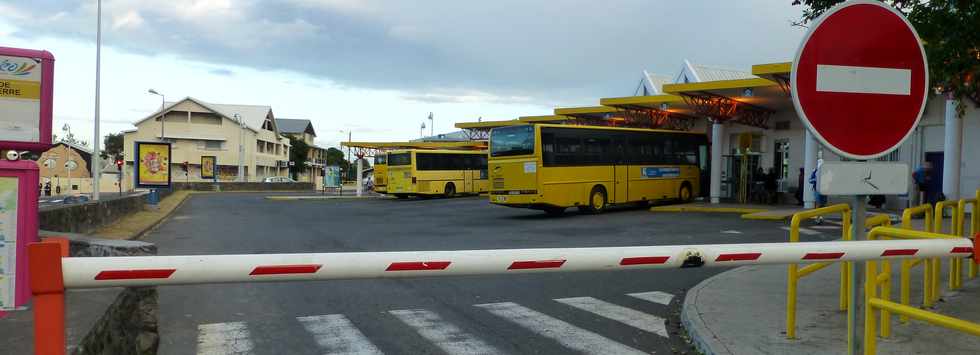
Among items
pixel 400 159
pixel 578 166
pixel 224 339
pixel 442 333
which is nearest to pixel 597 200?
pixel 578 166

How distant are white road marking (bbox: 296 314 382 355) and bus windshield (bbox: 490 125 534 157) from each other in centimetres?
1592

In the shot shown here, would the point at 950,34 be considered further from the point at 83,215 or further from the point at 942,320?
the point at 83,215

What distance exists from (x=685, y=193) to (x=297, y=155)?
91500 mm

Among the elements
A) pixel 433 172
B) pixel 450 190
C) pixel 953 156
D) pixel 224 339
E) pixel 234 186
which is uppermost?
pixel 953 156

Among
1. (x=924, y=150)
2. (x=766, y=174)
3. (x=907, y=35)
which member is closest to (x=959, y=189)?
(x=924, y=150)

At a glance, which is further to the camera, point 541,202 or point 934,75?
point 541,202

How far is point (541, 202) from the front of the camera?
2191 cm

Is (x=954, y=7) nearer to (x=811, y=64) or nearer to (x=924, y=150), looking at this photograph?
(x=811, y=64)

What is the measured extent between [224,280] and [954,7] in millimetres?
7678

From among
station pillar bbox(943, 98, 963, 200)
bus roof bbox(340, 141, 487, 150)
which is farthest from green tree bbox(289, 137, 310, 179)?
station pillar bbox(943, 98, 963, 200)

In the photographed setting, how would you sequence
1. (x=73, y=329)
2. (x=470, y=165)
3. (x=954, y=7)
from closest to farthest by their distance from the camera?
(x=73, y=329), (x=954, y=7), (x=470, y=165)

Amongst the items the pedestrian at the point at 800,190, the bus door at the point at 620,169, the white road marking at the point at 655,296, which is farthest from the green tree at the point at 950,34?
the pedestrian at the point at 800,190

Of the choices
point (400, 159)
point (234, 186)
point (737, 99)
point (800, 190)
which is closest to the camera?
point (800, 190)

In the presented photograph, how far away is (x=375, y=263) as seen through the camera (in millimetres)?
2596
